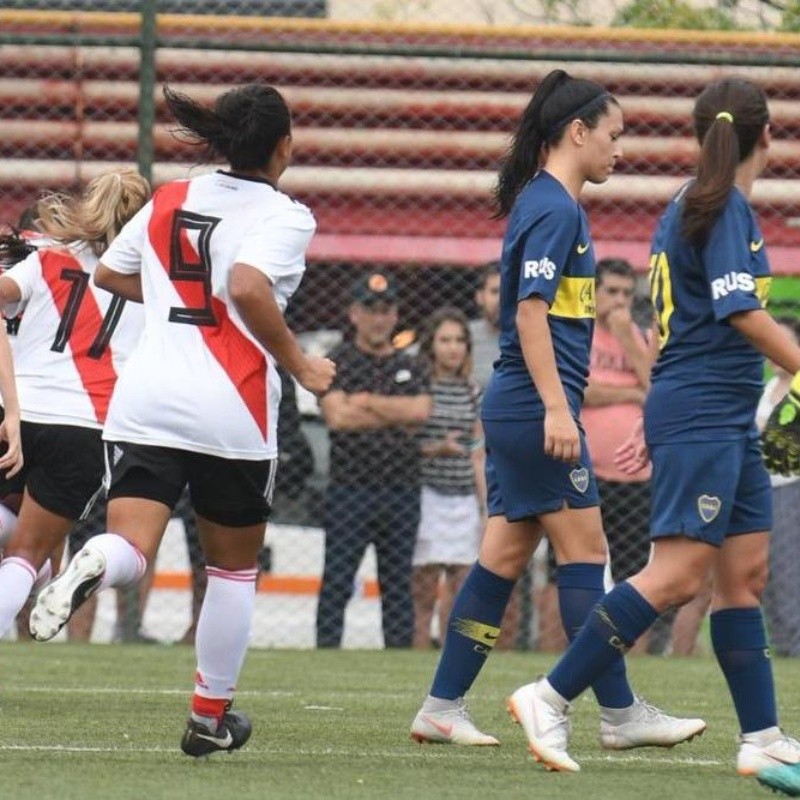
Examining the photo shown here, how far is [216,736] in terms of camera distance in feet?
17.8

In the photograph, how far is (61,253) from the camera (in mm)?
6980

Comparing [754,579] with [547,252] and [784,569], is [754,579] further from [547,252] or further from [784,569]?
[784,569]

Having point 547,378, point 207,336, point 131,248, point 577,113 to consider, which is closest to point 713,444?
point 547,378

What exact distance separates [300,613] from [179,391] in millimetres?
7118

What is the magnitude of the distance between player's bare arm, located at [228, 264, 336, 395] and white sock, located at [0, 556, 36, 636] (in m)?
1.81

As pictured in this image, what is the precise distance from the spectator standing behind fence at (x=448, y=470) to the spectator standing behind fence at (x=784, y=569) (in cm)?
147

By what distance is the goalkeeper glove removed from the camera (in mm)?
5215

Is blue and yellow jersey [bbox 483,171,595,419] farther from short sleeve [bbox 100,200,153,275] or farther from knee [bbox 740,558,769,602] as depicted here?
short sleeve [bbox 100,200,153,275]

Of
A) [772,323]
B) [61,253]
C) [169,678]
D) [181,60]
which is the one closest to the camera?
[772,323]

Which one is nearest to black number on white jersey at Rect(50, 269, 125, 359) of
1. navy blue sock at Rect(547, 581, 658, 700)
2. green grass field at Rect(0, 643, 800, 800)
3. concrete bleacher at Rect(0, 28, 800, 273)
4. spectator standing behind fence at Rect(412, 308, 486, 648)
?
green grass field at Rect(0, 643, 800, 800)

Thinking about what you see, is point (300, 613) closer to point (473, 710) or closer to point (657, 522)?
point (473, 710)

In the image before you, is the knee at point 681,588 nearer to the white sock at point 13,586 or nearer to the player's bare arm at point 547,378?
the player's bare arm at point 547,378

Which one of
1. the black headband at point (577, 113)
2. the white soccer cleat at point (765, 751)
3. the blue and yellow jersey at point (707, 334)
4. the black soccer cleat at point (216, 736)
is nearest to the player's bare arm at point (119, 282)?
the black soccer cleat at point (216, 736)

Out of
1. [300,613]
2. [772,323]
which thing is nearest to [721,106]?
[772,323]
